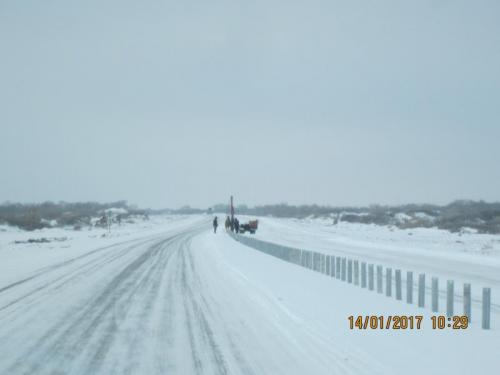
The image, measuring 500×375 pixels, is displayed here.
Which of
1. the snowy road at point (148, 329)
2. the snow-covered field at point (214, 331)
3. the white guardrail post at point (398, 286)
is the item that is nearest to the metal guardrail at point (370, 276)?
the white guardrail post at point (398, 286)

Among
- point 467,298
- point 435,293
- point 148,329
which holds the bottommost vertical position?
point 148,329

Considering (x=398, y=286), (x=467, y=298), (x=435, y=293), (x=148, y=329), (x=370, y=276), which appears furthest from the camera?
(x=370, y=276)

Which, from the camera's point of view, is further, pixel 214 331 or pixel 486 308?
pixel 486 308

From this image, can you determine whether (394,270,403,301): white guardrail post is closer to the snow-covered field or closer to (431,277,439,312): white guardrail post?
the snow-covered field

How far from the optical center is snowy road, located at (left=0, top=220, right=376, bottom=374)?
27.8 ft

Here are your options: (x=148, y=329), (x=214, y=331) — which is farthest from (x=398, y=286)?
(x=148, y=329)

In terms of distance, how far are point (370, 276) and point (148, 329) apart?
8293 millimetres

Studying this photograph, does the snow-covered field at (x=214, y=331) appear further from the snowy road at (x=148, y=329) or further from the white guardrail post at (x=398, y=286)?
the white guardrail post at (x=398, y=286)

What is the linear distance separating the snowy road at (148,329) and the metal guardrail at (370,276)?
3.62 metres

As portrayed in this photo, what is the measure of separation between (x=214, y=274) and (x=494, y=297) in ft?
35.1

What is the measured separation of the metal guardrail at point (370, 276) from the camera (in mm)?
11945

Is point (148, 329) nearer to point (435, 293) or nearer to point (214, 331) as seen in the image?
point (214, 331)

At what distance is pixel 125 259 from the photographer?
3002cm

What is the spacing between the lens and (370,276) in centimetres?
1695
